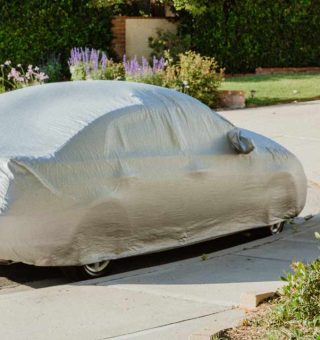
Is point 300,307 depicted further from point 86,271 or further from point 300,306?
point 86,271

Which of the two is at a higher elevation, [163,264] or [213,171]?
[213,171]

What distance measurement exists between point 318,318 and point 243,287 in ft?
6.58

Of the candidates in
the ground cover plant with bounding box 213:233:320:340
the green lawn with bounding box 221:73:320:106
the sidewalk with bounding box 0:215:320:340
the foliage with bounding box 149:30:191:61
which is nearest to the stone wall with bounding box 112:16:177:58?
the foliage with bounding box 149:30:191:61

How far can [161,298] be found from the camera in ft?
25.5

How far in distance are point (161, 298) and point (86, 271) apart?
867mm

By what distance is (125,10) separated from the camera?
28.7 meters

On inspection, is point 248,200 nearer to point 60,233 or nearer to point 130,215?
point 130,215

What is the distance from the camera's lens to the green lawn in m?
21.9

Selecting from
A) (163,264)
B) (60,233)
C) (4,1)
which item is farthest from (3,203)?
(4,1)

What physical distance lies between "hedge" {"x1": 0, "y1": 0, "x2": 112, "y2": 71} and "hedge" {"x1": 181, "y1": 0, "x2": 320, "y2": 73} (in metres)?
2.81

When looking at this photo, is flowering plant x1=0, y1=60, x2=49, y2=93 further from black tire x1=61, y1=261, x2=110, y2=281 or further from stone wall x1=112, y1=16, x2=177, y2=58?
black tire x1=61, y1=261, x2=110, y2=281

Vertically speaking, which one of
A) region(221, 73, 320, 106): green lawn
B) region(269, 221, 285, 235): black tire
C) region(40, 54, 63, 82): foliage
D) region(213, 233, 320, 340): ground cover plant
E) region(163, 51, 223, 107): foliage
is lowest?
region(221, 73, 320, 106): green lawn

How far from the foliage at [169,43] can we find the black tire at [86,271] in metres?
18.2

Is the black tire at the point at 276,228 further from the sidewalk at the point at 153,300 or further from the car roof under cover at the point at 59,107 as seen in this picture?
the car roof under cover at the point at 59,107
